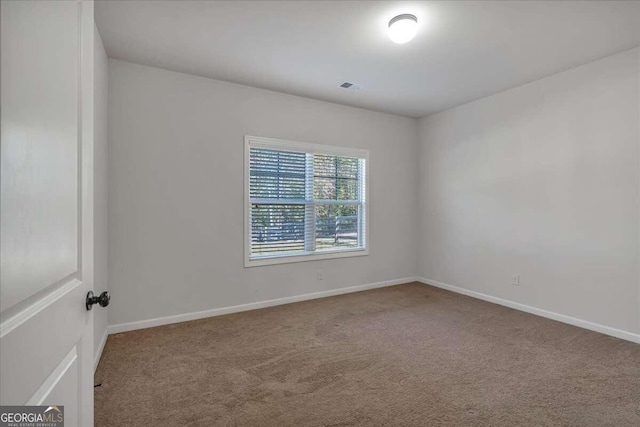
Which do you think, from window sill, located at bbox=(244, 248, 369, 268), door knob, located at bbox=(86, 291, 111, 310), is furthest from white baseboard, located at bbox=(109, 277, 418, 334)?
door knob, located at bbox=(86, 291, 111, 310)

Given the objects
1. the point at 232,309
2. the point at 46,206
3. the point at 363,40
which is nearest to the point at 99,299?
the point at 46,206

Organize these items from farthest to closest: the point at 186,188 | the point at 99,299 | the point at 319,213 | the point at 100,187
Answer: the point at 319,213 → the point at 186,188 → the point at 100,187 → the point at 99,299

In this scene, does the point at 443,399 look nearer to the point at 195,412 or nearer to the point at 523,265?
the point at 195,412

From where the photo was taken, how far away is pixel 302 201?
438cm

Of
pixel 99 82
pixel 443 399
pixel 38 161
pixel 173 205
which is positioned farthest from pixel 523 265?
pixel 99 82

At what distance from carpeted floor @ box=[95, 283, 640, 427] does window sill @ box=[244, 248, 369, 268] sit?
2.10ft

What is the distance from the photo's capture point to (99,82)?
9.17 ft

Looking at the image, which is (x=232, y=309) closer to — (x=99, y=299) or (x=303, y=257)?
(x=303, y=257)

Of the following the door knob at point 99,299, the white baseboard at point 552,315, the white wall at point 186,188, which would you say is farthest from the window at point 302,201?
the door knob at point 99,299

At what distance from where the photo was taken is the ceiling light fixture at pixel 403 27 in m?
2.50

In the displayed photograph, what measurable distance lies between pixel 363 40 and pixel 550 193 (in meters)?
2.73

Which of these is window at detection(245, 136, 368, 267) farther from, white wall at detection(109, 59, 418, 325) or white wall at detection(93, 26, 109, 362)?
Answer: white wall at detection(93, 26, 109, 362)

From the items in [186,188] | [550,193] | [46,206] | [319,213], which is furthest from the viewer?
[319,213]

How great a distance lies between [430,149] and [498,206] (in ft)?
4.80
